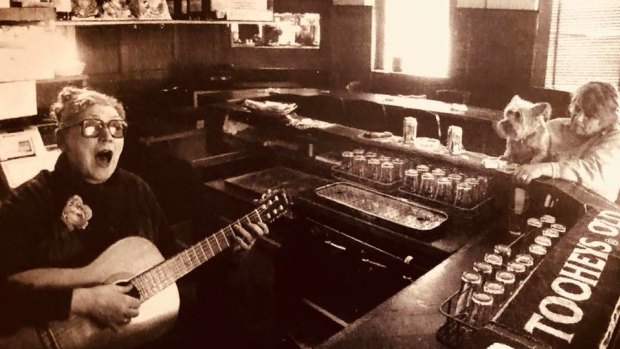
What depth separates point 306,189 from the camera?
12.6 feet

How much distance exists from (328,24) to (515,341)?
24.1ft

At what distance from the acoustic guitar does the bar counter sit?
3.76 feet

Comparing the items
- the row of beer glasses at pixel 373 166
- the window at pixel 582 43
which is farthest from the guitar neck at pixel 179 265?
the window at pixel 582 43

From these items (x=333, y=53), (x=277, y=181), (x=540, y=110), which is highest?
(x=333, y=53)

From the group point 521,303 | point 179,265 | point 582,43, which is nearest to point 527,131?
point 521,303

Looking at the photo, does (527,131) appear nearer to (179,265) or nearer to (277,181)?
(277,181)

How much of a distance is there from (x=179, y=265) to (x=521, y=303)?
74.9 inches

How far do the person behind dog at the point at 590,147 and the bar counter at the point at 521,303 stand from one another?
110mm

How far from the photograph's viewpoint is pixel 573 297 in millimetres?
1927

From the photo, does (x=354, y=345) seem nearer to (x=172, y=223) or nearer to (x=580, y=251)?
(x=580, y=251)

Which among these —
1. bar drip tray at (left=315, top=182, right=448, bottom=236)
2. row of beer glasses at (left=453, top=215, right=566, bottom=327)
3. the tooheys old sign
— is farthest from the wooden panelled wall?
the tooheys old sign

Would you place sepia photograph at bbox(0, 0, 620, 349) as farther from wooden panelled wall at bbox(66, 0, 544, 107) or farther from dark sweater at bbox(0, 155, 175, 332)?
wooden panelled wall at bbox(66, 0, 544, 107)

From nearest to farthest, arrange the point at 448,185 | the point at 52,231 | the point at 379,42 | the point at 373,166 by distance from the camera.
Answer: the point at 52,231, the point at 448,185, the point at 373,166, the point at 379,42

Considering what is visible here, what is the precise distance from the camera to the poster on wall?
6230mm
